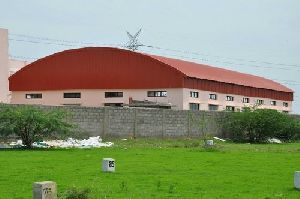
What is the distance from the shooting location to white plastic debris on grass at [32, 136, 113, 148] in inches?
1066

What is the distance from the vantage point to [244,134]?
40.0 meters

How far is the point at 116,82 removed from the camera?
4962cm

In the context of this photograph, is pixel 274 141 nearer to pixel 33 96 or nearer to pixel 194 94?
pixel 194 94

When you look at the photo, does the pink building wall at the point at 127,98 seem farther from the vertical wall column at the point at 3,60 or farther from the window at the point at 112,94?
the vertical wall column at the point at 3,60

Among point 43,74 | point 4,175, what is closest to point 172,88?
point 43,74

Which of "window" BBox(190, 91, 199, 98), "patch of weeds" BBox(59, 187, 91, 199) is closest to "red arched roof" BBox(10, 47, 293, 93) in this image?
"window" BBox(190, 91, 199, 98)

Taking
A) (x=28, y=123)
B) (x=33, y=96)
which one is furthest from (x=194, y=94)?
(x=28, y=123)

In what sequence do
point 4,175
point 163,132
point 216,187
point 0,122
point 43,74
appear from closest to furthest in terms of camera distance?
point 216,187
point 4,175
point 0,122
point 163,132
point 43,74

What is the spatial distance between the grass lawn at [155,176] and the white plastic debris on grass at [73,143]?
5.60 metres

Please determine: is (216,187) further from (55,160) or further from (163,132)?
(163,132)

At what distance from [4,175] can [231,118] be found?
27.3m

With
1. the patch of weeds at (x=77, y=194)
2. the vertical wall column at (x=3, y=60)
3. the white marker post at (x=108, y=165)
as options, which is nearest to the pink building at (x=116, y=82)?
the vertical wall column at (x=3, y=60)

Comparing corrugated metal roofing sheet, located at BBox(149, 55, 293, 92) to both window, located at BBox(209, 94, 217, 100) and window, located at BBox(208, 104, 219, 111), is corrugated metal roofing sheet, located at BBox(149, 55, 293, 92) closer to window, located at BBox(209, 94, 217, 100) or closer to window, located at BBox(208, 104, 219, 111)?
window, located at BBox(209, 94, 217, 100)

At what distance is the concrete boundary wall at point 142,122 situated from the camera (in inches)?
1251
